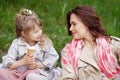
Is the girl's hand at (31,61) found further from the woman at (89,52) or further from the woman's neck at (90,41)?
the woman's neck at (90,41)

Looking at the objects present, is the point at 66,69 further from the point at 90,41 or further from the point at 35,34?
the point at 35,34

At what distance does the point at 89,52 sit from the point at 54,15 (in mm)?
2713

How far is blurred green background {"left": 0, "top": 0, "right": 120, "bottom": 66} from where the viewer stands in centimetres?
759

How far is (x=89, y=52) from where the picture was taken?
5.72 m

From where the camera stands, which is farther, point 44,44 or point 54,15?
point 54,15

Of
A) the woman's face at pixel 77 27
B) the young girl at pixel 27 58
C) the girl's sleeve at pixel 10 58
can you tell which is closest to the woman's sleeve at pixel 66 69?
the woman's face at pixel 77 27

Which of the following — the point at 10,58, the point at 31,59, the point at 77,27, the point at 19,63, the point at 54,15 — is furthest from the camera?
the point at 54,15

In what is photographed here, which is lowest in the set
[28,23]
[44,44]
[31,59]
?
[31,59]

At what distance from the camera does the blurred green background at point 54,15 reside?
24.9 feet

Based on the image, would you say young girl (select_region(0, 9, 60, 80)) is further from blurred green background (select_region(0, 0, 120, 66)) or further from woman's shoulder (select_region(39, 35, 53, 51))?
blurred green background (select_region(0, 0, 120, 66))

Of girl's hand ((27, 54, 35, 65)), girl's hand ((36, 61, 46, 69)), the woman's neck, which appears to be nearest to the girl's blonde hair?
girl's hand ((36, 61, 46, 69))

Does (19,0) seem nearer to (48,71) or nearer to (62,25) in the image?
(62,25)

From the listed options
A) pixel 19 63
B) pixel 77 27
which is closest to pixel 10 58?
pixel 19 63

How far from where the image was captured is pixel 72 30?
18.7 ft
